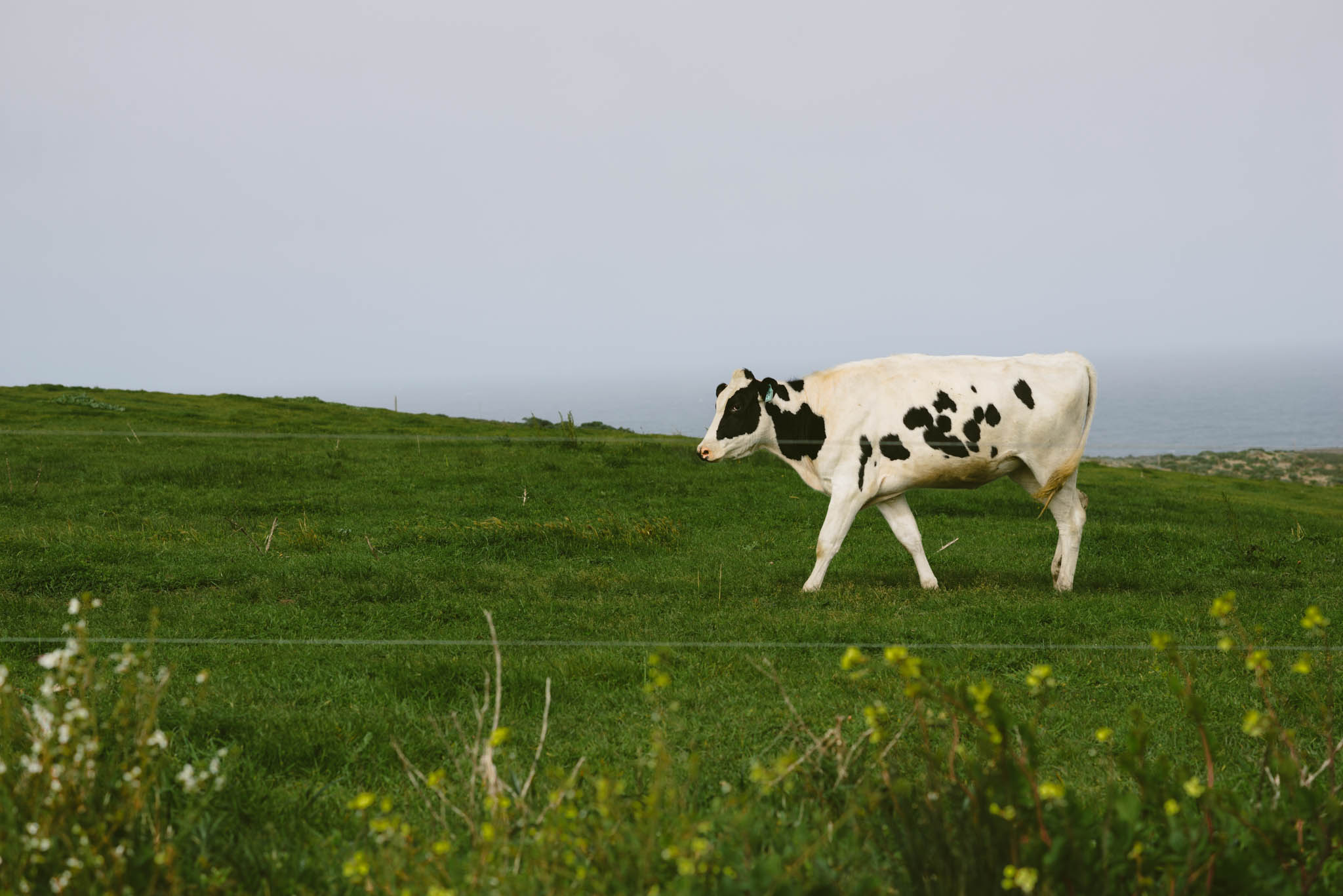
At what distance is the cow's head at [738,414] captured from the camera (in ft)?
34.4

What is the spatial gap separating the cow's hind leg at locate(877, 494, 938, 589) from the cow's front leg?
1.83 ft

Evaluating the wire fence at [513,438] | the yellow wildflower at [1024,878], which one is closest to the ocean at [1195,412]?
the wire fence at [513,438]

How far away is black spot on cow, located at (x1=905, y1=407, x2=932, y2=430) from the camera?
33.0ft

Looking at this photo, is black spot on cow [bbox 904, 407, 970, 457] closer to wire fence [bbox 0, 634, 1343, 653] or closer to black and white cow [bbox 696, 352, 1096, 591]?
black and white cow [bbox 696, 352, 1096, 591]

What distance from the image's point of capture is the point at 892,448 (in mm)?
10125

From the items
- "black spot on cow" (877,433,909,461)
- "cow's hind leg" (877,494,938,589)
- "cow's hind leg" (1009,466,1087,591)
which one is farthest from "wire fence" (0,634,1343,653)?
"black spot on cow" (877,433,909,461)

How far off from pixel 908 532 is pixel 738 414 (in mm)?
2163

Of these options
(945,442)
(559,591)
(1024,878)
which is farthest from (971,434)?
(1024,878)

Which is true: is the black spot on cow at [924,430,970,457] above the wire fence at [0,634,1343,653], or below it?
above

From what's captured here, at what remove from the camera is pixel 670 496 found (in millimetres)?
16562

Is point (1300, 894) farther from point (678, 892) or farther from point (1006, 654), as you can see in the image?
point (1006, 654)

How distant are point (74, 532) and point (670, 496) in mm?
8562

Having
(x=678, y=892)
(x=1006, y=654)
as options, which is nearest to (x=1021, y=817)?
(x=678, y=892)

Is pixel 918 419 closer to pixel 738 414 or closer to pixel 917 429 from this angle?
pixel 917 429
